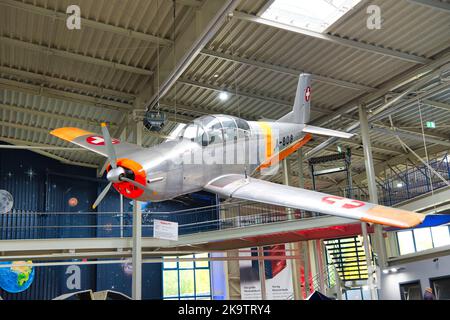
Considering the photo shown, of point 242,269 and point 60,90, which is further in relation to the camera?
point 242,269

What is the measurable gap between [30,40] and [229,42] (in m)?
4.58

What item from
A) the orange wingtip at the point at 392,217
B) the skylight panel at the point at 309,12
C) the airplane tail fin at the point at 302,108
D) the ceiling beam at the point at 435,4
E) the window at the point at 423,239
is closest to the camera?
the orange wingtip at the point at 392,217

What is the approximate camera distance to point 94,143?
6703mm

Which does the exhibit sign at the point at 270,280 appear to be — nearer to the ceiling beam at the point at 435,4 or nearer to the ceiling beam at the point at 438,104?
the ceiling beam at the point at 438,104

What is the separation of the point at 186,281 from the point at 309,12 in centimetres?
1488

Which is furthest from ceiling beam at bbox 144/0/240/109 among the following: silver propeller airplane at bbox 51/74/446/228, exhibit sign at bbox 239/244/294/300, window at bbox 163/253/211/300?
window at bbox 163/253/211/300

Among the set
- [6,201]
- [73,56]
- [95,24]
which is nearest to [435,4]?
[95,24]

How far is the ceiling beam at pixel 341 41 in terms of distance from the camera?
9.53 meters

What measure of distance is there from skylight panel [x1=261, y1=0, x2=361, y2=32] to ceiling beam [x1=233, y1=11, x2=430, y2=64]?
0.09 meters

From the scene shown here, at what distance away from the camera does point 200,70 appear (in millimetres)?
11961

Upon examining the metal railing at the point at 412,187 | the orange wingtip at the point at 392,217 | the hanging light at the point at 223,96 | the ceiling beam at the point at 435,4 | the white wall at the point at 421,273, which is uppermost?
the ceiling beam at the point at 435,4

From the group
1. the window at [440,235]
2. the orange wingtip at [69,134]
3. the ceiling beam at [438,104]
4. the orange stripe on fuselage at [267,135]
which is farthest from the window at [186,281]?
the orange wingtip at [69,134]
